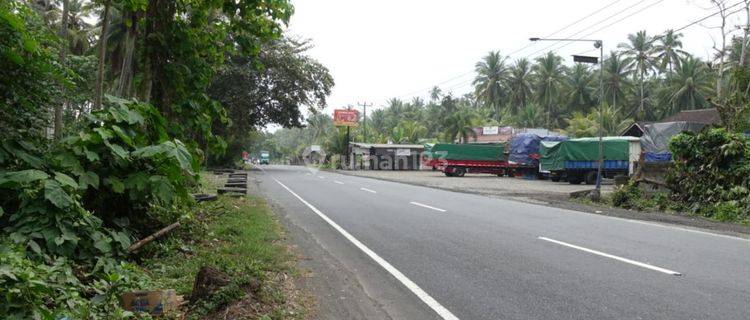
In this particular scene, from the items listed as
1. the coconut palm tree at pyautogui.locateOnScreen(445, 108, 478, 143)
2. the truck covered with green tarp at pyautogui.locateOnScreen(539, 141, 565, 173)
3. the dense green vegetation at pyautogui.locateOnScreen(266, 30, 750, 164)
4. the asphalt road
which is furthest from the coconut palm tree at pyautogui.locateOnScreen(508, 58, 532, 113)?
the asphalt road

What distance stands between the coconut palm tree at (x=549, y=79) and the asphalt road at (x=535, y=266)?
6270cm

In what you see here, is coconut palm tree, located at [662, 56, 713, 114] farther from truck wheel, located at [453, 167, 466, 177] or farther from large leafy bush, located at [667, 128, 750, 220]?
large leafy bush, located at [667, 128, 750, 220]

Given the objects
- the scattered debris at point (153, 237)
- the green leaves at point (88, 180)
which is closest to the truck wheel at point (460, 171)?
the scattered debris at point (153, 237)

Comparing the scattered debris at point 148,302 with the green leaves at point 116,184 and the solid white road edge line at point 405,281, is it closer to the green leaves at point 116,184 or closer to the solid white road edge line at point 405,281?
the green leaves at point 116,184

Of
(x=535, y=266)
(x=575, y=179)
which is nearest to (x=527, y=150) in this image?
(x=575, y=179)

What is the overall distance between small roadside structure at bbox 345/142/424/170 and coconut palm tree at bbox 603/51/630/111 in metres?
26.5

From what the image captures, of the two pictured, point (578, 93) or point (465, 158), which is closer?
point (465, 158)

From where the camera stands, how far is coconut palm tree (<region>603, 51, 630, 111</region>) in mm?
64000

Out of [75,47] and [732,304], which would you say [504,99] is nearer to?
[75,47]

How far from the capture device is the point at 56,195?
4.78 meters

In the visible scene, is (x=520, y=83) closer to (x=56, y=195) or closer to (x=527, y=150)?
(x=527, y=150)

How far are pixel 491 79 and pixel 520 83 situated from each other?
426 centimetres

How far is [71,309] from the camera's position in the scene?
3.62m

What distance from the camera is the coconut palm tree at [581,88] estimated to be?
6875cm
